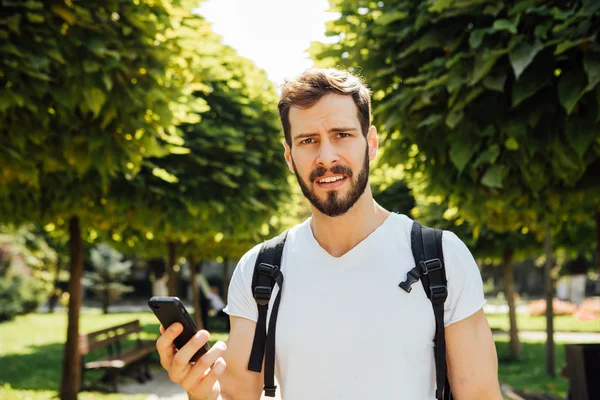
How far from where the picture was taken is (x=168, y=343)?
213cm

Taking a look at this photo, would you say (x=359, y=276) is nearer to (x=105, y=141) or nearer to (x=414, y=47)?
(x=414, y=47)

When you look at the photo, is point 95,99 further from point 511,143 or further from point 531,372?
point 531,372

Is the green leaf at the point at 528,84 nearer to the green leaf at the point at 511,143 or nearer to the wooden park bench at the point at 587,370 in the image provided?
the green leaf at the point at 511,143

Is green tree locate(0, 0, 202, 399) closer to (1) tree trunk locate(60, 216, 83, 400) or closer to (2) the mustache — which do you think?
(2) the mustache

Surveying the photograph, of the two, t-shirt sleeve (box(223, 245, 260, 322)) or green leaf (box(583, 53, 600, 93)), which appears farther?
green leaf (box(583, 53, 600, 93))

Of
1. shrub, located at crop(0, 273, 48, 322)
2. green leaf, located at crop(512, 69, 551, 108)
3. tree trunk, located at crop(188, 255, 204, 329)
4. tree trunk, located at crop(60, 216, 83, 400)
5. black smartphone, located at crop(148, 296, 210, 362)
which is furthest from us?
shrub, located at crop(0, 273, 48, 322)

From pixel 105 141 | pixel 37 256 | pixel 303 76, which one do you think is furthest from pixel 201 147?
pixel 37 256

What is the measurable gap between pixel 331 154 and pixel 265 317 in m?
0.69

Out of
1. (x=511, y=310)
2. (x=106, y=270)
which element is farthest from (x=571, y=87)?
(x=106, y=270)

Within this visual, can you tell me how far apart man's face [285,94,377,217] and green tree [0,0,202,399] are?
3.02m

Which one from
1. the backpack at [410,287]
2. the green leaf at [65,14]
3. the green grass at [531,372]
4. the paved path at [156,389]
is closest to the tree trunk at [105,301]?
the paved path at [156,389]

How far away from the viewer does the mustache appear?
8.38 ft

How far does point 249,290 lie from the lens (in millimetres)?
2641

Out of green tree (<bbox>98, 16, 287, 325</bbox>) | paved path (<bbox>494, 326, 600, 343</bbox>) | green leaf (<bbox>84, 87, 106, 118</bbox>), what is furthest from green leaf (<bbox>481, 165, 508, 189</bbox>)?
paved path (<bbox>494, 326, 600, 343</bbox>)
